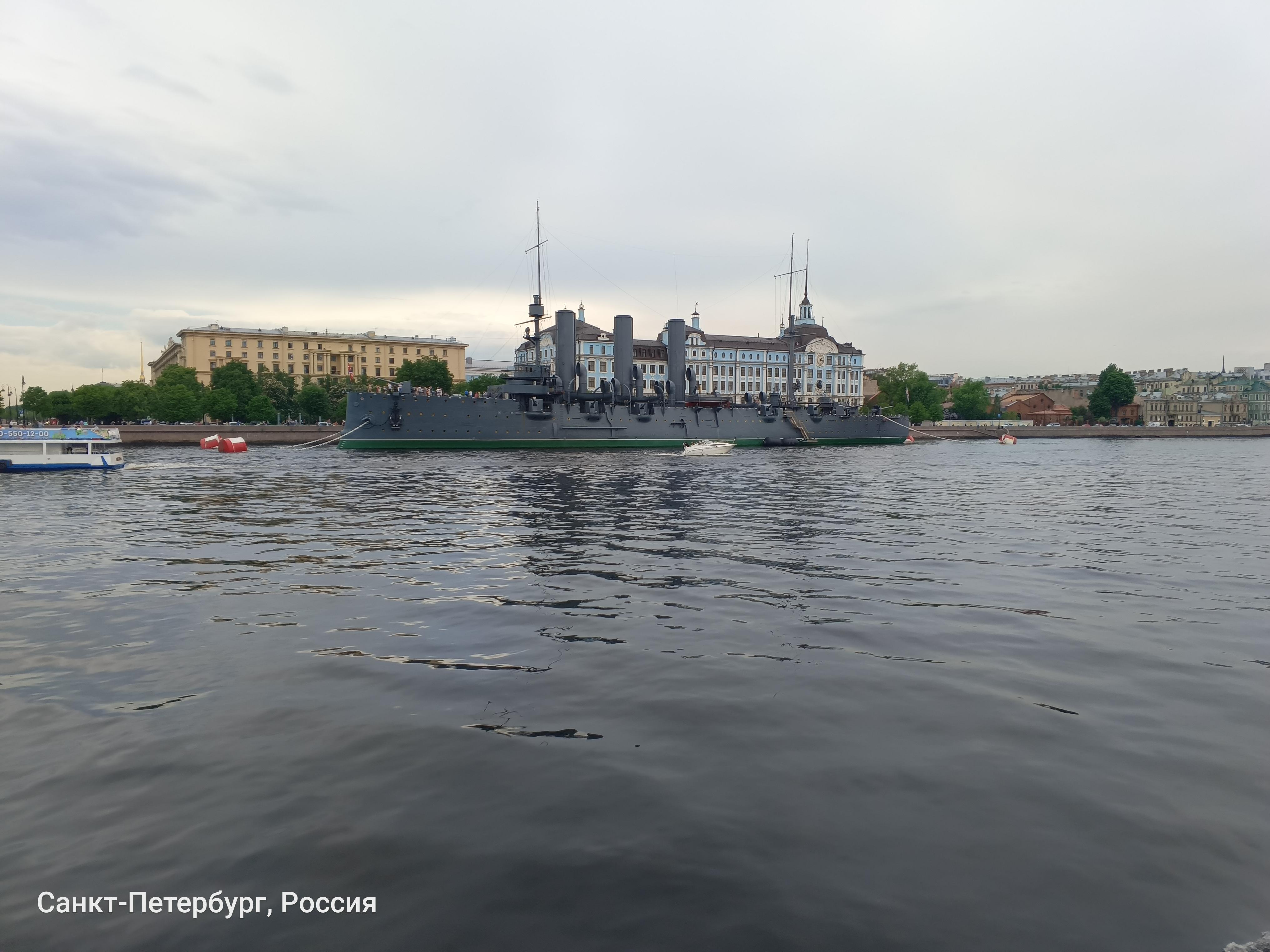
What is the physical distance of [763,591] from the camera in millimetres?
10547

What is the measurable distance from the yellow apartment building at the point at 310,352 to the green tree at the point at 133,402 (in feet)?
99.9

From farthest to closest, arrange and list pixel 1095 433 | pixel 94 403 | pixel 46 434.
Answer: pixel 1095 433 < pixel 94 403 < pixel 46 434

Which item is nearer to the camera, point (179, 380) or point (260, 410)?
point (260, 410)

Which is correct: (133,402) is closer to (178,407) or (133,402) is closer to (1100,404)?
(178,407)

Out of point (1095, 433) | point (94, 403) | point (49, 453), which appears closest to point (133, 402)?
point (94, 403)

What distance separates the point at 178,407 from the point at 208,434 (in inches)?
669

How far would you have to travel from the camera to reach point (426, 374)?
101 m

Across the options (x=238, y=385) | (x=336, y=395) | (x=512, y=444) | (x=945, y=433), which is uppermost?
(x=238, y=385)

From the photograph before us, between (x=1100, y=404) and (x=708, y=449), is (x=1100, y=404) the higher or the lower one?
the higher one

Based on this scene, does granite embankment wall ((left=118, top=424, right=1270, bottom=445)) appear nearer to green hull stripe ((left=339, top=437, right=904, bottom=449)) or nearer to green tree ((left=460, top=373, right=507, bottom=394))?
green hull stripe ((left=339, top=437, right=904, bottom=449))

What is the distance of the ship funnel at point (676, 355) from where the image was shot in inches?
2795

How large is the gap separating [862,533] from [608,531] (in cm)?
596

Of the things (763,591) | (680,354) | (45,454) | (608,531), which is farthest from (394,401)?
(763,591)

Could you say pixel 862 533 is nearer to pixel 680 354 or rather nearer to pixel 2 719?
pixel 2 719
